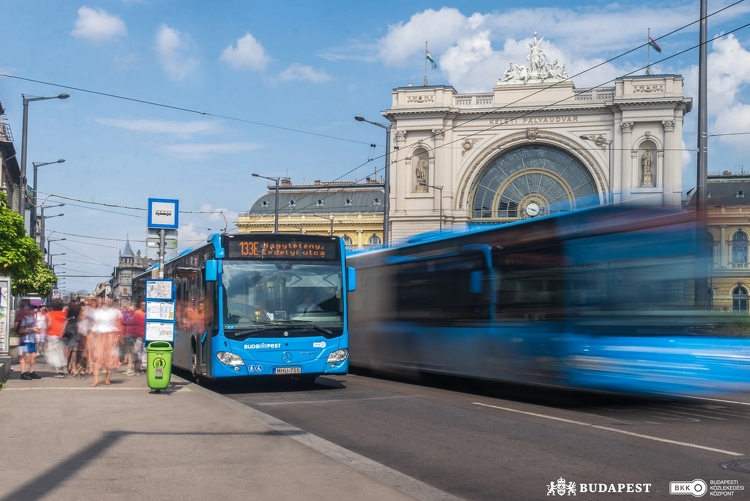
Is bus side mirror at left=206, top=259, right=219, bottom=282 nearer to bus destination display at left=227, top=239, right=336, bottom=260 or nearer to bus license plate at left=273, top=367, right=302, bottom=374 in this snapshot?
bus destination display at left=227, top=239, right=336, bottom=260

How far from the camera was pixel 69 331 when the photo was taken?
20.1m

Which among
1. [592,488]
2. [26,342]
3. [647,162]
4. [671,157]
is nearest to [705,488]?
[592,488]

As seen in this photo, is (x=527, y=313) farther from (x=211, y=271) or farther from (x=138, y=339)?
(x=138, y=339)

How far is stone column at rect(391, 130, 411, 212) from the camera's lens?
74375 mm

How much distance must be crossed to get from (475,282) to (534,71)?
62.0 meters

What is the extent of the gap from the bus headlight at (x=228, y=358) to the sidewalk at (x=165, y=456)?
2.21 metres

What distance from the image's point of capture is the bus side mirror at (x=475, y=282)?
50.0 ft

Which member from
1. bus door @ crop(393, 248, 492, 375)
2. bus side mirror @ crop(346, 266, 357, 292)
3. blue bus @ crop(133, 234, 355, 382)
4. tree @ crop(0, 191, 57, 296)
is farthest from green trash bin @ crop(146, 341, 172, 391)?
tree @ crop(0, 191, 57, 296)

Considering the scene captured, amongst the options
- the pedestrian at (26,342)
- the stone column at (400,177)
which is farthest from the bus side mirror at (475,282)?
the stone column at (400,177)

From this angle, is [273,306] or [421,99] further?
[421,99]

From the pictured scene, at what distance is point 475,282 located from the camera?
1541 cm

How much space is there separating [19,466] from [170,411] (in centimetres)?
463

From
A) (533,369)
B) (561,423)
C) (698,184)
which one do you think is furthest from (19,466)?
(698,184)

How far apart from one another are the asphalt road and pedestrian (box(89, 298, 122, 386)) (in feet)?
8.39
